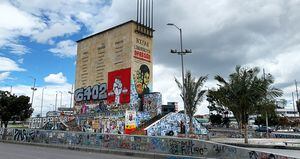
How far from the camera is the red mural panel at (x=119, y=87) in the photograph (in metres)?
42.4

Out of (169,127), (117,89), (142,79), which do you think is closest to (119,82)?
(117,89)

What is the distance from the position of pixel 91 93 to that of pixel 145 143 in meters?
30.6

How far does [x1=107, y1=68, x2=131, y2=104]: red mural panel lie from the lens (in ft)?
139

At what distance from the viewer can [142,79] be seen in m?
43.8

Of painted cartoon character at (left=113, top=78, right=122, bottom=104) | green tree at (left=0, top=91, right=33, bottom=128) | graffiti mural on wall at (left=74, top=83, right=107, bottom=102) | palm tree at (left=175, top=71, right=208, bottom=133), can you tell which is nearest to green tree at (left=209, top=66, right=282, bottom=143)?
palm tree at (left=175, top=71, right=208, bottom=133)

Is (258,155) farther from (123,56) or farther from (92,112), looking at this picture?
(92,112)

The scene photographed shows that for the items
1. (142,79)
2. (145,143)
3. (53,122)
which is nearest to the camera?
(145,143)

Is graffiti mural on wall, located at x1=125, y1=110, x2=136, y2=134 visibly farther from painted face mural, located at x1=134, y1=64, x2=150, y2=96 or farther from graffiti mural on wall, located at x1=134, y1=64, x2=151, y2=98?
painted face mural, located at x1=134, y1=64, x2=150, y2=96

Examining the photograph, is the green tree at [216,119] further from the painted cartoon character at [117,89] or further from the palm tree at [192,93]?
the palm tree at [192,93]

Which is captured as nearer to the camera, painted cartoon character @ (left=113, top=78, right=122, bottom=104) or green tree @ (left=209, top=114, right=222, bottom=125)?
painted cartoon character @ (left=113, top=78, right=122, bottom=104)

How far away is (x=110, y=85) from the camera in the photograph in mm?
44750

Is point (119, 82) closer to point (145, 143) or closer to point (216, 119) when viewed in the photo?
point (145, 143)

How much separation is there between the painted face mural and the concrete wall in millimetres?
17602

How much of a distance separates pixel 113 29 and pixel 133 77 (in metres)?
8.72
